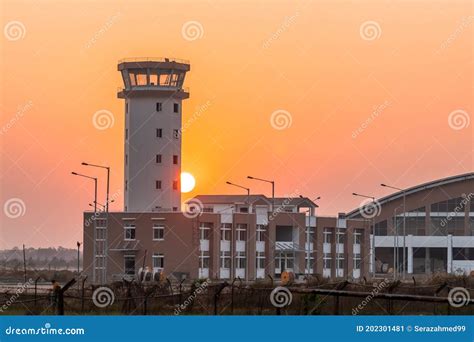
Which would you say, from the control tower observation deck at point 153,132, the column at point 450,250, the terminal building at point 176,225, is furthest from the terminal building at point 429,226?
the control tower observation deck at point 153,132

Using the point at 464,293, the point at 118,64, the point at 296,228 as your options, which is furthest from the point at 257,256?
the point at 464,293

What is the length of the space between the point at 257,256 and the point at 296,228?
5.79m

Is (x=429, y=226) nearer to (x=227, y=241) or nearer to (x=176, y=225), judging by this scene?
(x=227, y=241)

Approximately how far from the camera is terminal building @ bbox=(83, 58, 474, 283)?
96.2 meters

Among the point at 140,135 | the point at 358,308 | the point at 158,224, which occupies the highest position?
the point at 140,135

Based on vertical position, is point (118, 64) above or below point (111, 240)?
above

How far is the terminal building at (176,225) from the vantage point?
96.2 meters

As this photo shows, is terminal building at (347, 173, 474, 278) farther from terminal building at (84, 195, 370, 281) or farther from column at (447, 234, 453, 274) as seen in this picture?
terminal building at (84, 195, 370, 281)

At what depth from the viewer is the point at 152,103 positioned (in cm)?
9969

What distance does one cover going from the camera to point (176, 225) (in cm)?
9650

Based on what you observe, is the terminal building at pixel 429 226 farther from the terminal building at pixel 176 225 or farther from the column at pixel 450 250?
the terminal building at pixel 176 225

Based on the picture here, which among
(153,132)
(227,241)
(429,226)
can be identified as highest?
(153,132)

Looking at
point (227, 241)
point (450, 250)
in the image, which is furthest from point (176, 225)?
point (450, 250)

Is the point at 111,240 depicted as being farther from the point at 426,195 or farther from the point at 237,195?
the point at 426,195
